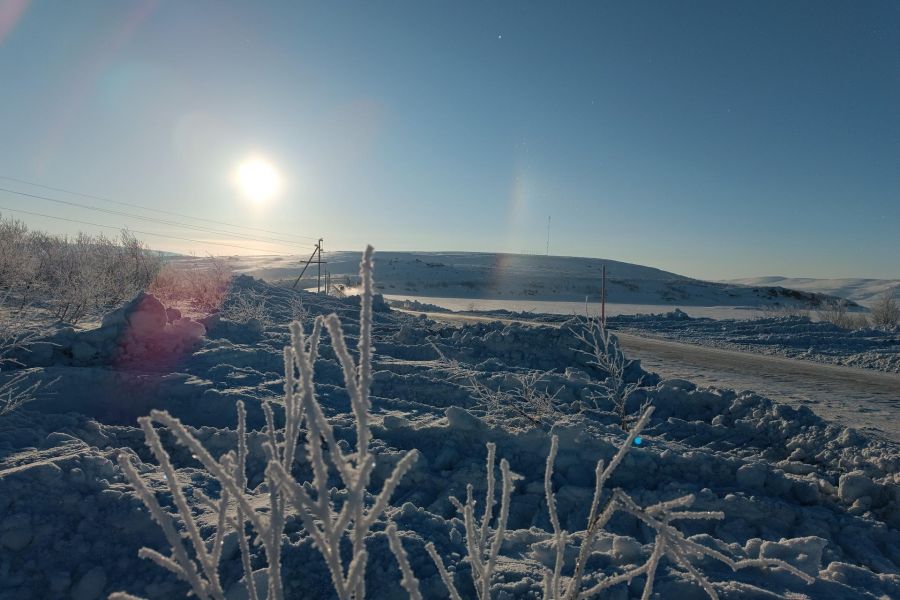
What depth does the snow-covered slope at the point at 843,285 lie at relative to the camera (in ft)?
242

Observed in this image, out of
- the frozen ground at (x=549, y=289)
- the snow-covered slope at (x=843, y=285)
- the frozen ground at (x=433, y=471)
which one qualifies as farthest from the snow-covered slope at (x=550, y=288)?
the frozen ground at (x=433, y=471)

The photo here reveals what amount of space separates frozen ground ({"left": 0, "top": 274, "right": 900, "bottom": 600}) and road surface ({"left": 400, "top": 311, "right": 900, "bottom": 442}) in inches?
74.1

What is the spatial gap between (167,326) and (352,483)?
25.7 ft

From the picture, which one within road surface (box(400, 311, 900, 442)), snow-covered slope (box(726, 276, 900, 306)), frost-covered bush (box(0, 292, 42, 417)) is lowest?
road surface (box(400, 311, 900, 442))

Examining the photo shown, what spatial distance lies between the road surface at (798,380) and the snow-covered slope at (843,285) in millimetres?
63172

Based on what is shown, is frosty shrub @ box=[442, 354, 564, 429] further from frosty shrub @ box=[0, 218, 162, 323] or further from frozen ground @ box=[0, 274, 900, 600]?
frosty shrub @ box=[0, 218, 162, 323]

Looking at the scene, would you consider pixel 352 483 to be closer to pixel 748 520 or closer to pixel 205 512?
pixel 205 512

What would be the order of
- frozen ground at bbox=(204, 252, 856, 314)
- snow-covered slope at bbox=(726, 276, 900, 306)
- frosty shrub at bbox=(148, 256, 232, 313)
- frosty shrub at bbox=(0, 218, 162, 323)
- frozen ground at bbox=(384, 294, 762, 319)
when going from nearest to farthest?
1. frosty shrub at bbox=(0, 218, 162, 323)
2. frosty shrub at bbox=(148, 256, 232, 313)
3. frozen ground at bbox=(384, 294, 762, 319)
4. frozen ground at bbox=(204, 252, 856, 314)
5. snow-covered slope at bbox=(726, 276, 900, 306)

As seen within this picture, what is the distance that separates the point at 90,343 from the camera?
7.03 metres

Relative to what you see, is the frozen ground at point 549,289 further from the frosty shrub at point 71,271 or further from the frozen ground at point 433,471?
the frozen ground at point 433,471

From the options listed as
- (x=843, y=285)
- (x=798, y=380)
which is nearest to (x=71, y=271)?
(x=798, y=380)

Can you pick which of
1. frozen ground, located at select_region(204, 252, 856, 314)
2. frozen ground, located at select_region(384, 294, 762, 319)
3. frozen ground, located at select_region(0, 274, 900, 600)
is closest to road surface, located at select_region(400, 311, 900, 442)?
frozen ground, located at select_region(0, 274, 900, 600)

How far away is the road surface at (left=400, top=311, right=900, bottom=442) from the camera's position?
7516 millimetres

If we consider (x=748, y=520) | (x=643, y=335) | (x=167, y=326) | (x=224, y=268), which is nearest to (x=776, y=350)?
(x=643, y=335)
